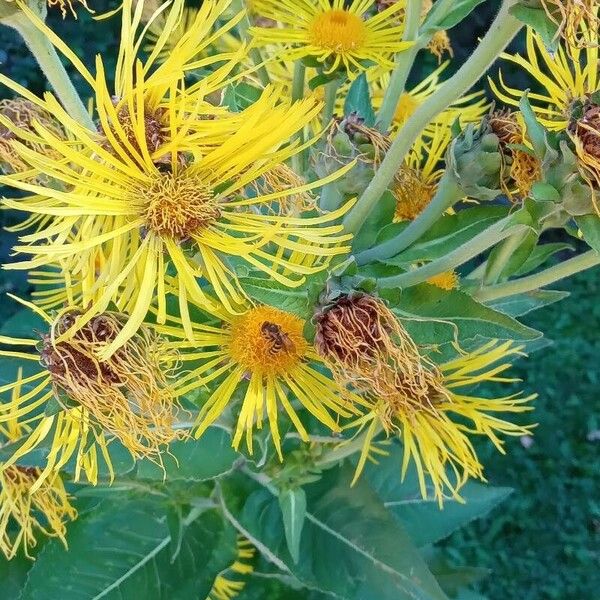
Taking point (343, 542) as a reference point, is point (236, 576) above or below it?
below

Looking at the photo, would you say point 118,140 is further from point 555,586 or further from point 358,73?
point 555,586

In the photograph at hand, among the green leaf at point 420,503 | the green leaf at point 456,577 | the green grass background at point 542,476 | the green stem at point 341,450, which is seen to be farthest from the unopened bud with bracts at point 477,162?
the green grass background at point 542,476

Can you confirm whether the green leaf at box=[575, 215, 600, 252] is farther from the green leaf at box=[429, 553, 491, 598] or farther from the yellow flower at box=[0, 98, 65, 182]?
the green leaf at box=[429, 553, 491, 598]

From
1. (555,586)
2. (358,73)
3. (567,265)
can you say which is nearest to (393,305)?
(567,265)

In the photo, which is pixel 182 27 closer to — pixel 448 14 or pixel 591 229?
pixel 448 14

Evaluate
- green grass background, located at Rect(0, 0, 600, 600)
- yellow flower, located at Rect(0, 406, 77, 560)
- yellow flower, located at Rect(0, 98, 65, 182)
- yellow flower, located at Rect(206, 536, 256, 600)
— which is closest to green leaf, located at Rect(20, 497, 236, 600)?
yellow flower, located at Rect(0, 406, 77, 560)

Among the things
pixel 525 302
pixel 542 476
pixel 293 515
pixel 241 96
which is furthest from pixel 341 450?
pixel 542 476
